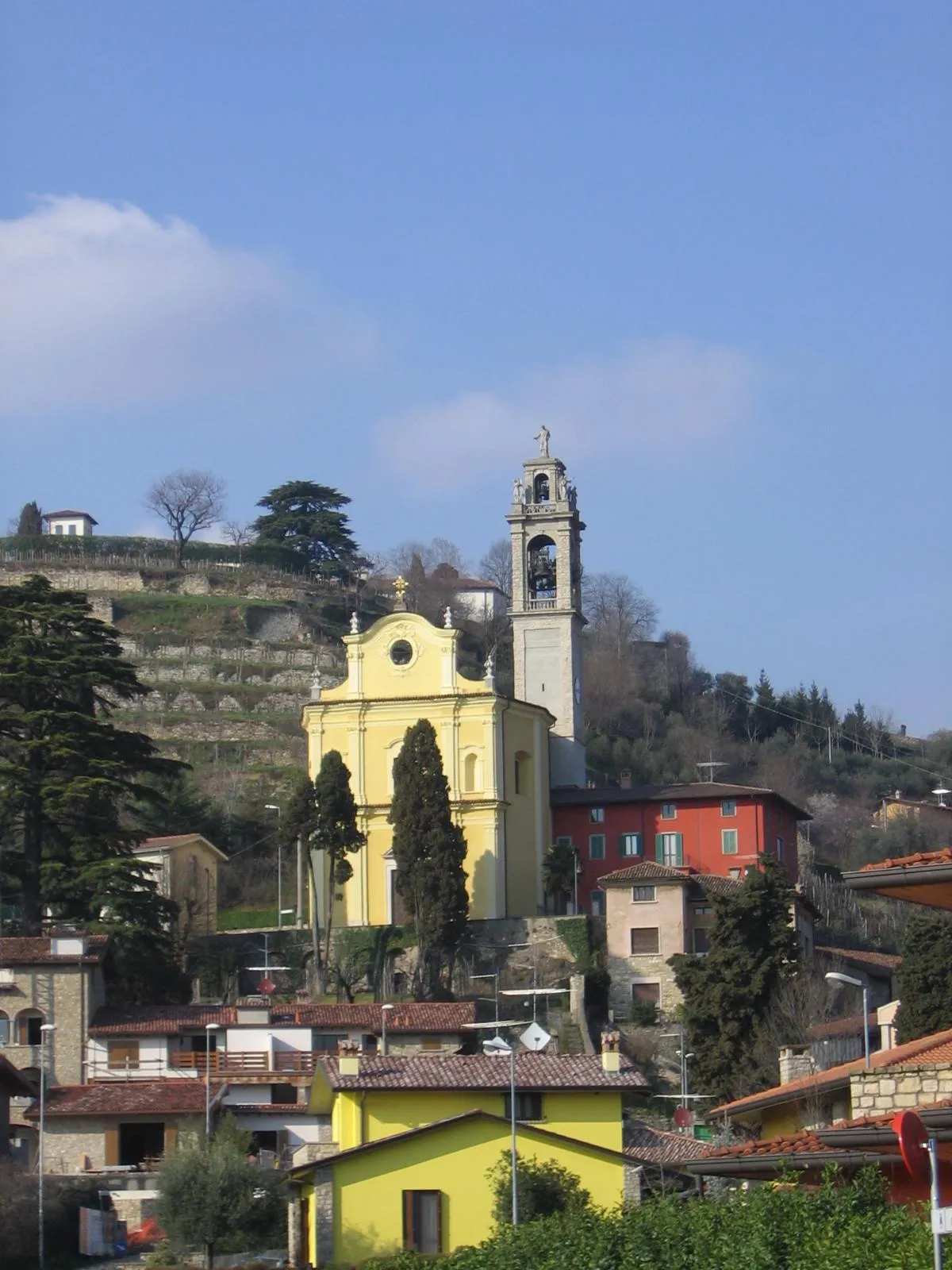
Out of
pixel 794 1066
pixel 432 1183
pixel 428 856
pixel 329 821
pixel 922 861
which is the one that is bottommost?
pixel 432 1183

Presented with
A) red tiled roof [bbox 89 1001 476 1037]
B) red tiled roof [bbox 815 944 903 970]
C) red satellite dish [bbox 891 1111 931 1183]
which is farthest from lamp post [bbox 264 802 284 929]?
red satellite dish [bbox 891 1111 931 1183]

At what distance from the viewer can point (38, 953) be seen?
5591cm

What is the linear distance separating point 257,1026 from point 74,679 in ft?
48.0

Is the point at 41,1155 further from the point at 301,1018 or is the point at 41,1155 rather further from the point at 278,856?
the point at 278,856

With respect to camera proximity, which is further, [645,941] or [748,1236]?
[645,941]

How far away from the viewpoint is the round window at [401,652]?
7775cm

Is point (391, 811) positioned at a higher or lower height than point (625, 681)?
lower

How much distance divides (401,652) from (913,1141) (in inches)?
2462

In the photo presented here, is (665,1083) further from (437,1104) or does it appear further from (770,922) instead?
(437,1104)

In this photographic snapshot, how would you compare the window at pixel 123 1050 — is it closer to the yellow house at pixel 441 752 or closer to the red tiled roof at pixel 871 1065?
the yellow house at pixel 441 752

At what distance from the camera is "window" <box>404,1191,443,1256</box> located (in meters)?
33.4

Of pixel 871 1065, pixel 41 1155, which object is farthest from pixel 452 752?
pixel 871 1065

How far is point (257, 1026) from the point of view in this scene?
176 feet

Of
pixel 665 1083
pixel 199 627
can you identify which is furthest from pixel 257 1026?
pixel 199 627
